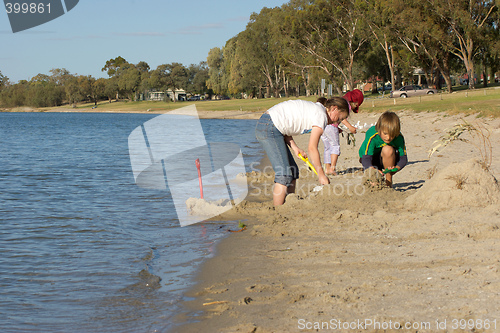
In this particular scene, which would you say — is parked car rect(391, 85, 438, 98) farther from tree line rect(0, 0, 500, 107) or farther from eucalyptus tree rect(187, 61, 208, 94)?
eucalyptus tree rect(187, 61, 208, 94)

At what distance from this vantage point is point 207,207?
8.88 m

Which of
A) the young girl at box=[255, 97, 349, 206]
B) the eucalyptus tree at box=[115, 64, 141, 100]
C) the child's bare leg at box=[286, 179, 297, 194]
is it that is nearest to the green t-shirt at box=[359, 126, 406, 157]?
the child's bare leg at box=[286, 179, 297, 194]

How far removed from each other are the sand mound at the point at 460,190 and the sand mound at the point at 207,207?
10.8 ft

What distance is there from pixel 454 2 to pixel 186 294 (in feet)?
149

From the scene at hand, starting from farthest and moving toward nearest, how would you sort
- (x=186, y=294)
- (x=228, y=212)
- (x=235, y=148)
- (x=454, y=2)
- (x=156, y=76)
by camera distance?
(x=156, y=76) → (x=454, y=2) → (x=235, y=148) → (x=228, y=212) → (x=186, y=294)

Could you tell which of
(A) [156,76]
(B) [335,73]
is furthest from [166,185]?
(A) [156,76]

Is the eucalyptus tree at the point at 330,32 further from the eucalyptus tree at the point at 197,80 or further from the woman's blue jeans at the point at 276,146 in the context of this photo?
the eucalyptus tree at the point at 197,80

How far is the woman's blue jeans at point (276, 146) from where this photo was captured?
21.9 feet

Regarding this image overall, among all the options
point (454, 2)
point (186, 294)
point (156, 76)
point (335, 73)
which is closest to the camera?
point (186, 294)

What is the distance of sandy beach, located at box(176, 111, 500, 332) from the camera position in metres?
3.77

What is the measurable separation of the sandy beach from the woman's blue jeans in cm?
72

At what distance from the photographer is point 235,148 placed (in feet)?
76.2

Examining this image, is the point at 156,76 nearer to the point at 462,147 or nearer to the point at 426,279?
the point at 462,147

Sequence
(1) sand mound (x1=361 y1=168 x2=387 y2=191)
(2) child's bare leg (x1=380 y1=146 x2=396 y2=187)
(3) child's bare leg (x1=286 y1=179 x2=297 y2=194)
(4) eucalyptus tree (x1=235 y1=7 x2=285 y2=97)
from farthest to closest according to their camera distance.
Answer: (4) eucalyptus tree (x1=235 y1=7 x2=285 y2=97) → (2) child's bare leg (x1=380 y1=146 x2=396 y2=187) → (1) sand mound (x1=361 y1=168 x2=387 y2=191) → (3) child's bare leg (x1=286 y1=179 x2=297 y2=194)
